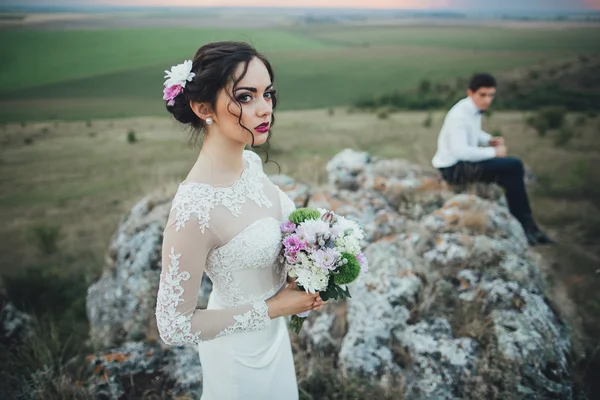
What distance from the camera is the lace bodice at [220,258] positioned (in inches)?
58.4

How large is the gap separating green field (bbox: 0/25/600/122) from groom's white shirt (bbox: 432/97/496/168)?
4124 mm

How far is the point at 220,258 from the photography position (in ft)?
5.38

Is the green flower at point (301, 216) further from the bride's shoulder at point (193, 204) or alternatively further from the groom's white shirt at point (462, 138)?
the groom's white shirt at point (462, 138)

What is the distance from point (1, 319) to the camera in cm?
389

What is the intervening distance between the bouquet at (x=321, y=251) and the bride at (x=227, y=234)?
0.26 feet

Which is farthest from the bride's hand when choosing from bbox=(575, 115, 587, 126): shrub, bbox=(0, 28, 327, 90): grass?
bbox=(575, 115, 587, 126): shrub

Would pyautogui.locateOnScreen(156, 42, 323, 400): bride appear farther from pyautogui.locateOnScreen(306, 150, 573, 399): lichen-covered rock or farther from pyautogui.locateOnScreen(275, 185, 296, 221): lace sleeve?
pyautogui.locateOnScreen(306, 150, 573, 399): lichen-covered rock

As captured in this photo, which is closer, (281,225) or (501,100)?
(281,225)

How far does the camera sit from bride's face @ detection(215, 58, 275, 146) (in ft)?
5.11

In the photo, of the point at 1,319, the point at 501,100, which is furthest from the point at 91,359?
the point at 501,100

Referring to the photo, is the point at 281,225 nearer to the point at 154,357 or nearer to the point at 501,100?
the point at 154,357

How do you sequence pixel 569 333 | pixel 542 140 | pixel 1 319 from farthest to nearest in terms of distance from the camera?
pixel 542 140 → pixel 1 319 → pixel 569 333

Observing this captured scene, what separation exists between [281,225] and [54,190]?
861cm

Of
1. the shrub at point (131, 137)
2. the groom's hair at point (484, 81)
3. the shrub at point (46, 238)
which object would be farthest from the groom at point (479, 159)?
the shrub at point (131, 137)
